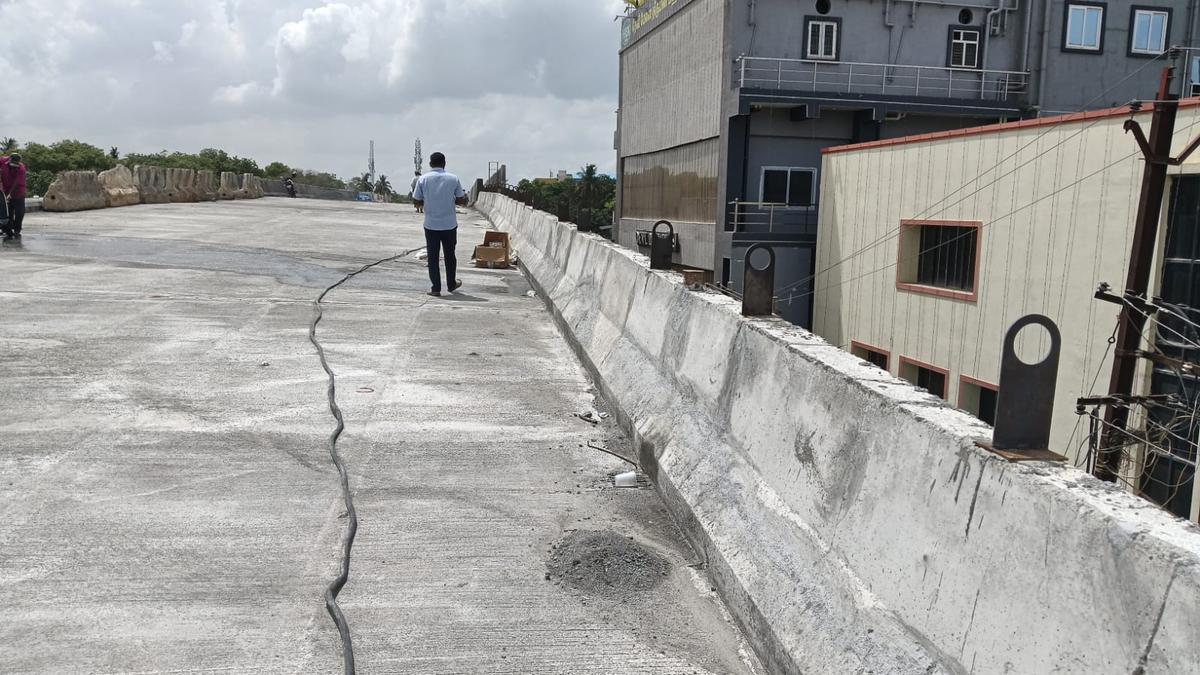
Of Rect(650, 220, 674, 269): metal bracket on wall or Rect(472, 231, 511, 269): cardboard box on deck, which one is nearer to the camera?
Rect(650, 220, 674, 269): metal bracket on wall

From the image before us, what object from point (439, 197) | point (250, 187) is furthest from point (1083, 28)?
point (250, 187)

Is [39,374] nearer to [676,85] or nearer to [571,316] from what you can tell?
[571,316]

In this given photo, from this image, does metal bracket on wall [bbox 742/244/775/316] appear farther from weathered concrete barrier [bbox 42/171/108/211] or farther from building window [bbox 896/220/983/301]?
weathered concrete barrier [bbox 42/171/108/211]

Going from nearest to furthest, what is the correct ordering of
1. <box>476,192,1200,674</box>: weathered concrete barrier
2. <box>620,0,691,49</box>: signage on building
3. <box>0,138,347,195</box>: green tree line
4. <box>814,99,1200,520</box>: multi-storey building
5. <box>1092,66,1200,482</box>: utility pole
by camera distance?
<box>476,192,1200,674</box>: weathered concrete barrier < <box>1092,66,1200,482</box>: utility pole < <box>814,99,1200,520</box>: multi-storey building < <box>620,0,691,49</box>: signage on building < <box>0,138,347,195</box>: green tree line

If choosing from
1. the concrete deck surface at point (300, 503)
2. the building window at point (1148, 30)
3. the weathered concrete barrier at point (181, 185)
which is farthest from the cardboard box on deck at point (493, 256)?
the building window at point (1148, 30)

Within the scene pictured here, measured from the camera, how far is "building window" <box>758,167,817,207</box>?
34312 millimetres

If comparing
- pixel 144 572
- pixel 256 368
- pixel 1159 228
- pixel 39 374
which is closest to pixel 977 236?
pixel 1159 228

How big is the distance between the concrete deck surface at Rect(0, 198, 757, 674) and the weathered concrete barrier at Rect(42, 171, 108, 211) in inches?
621

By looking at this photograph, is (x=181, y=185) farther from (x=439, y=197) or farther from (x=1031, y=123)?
(x=1031, y=123)

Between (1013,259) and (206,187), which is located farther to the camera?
(206,187)

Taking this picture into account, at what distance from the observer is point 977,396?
21.8 m

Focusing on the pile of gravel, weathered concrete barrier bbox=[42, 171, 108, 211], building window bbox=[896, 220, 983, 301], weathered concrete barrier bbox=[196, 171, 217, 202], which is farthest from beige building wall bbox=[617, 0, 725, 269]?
the pile of gravel

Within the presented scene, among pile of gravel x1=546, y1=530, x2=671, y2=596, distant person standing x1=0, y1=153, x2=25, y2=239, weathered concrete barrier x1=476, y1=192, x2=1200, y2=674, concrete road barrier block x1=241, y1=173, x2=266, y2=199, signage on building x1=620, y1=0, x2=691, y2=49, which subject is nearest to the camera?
weathered concrete barrier x1=476, y1=192, x2=1200, y2=674

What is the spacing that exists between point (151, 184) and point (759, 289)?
103 ft
